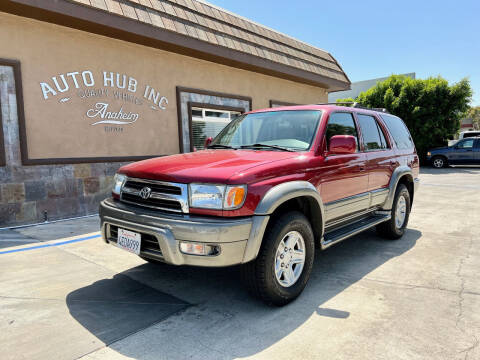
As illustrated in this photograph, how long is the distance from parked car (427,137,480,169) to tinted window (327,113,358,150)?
16922 mm

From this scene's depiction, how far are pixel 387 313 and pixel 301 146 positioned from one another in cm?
174

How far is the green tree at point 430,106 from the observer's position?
61.1ft

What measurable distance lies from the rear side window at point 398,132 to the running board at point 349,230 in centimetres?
129

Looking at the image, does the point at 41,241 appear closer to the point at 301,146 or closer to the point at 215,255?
→ the point at 215,255

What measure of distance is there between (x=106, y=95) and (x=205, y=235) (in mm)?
5912

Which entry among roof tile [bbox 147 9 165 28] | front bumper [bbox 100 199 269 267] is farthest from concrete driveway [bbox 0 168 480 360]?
roof tile [bbox 147 9 165 28]

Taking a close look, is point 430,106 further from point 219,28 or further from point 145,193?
point 145,193

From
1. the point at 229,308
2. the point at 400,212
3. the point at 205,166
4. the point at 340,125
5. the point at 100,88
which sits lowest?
the point at 229,308

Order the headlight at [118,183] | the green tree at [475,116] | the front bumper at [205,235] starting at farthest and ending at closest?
the green tree at [475,116] → the headlight at [118,183] → the front bumper at [205,235]

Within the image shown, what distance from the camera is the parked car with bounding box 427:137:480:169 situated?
18.0 m

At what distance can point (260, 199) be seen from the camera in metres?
2.89

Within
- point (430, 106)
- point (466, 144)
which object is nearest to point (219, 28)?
point (430, 106)

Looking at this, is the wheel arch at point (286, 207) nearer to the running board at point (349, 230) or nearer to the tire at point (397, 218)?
the running board at point (349, 230)

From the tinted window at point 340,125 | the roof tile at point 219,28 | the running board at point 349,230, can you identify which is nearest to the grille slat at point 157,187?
the running board at point 349,230
